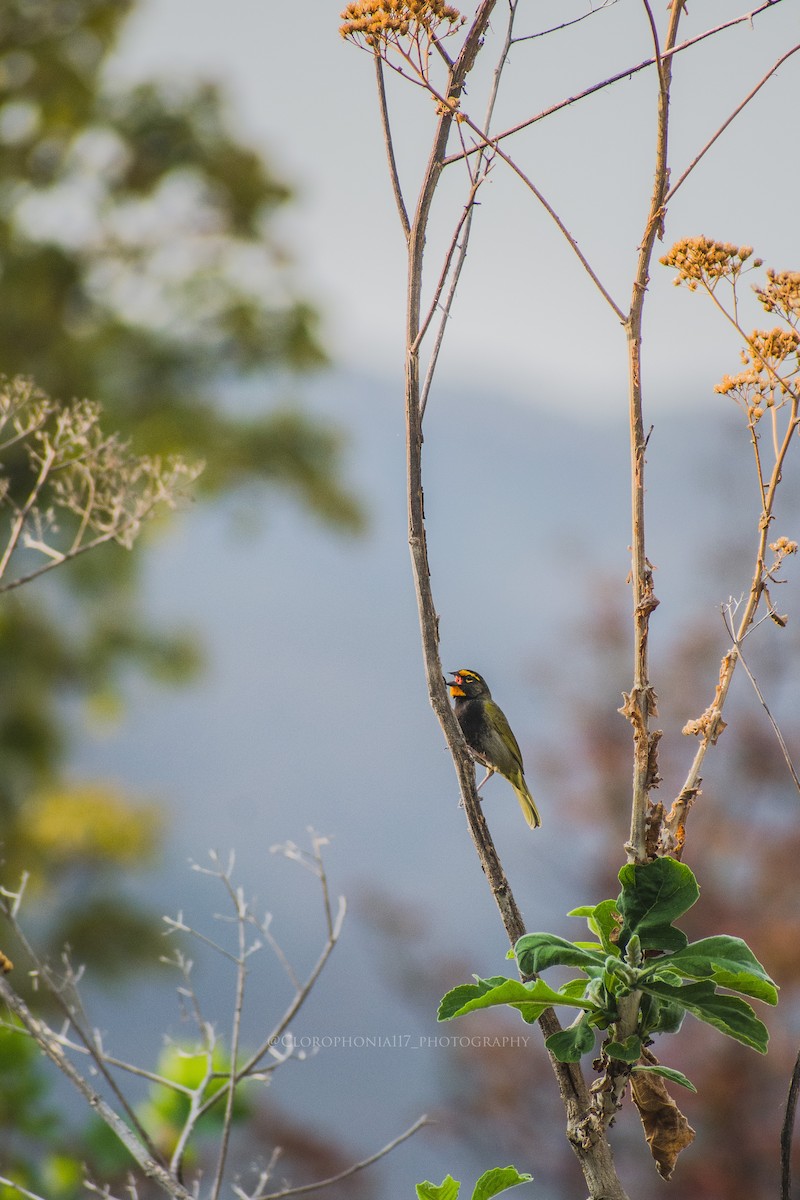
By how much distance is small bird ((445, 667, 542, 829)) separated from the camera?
1839 millimetres

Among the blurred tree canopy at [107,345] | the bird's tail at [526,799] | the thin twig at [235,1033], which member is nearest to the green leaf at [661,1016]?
the thin twig at [235,1033]

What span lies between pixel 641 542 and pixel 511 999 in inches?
10.4

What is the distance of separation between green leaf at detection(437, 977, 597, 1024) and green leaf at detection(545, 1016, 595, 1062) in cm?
1

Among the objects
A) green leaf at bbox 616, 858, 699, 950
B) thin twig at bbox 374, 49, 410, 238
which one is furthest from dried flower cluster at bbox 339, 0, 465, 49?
green leaf at bbox 616, 858, 699, 950

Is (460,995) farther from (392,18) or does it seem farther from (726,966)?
(392,18)

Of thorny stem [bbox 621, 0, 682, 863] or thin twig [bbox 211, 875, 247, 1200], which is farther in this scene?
thin twig [bbox 211, 875, 247, 1200]

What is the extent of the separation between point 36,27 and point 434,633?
698 cm

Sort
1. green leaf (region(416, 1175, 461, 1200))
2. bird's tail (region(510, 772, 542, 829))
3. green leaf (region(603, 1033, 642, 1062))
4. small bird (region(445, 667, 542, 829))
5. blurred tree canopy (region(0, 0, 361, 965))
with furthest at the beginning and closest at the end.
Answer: blurred tree canopy (region(0, 0, 361, 965))
bird's tail (region(510, 772, 542, 829))
small bird (region(445, 667, 542, 829))
green leaf (region(416, 1175, 461, 1200))
green leaf (region(603, 1033, 642, 1062))

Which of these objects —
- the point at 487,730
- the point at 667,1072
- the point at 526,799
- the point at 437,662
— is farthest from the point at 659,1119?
the point at 526,799

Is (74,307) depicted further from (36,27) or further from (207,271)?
(36,27)

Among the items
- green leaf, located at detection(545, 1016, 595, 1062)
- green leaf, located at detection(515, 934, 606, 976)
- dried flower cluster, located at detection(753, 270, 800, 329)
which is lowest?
green leaf, located at detection(545, 1016, 595, 1062)

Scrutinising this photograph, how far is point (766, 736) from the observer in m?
5.02

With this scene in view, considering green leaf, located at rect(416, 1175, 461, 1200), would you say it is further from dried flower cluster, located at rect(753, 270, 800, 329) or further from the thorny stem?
dried flower cluster, located at rect(753, 270, 800, 329)

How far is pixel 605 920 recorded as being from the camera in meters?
0.68
